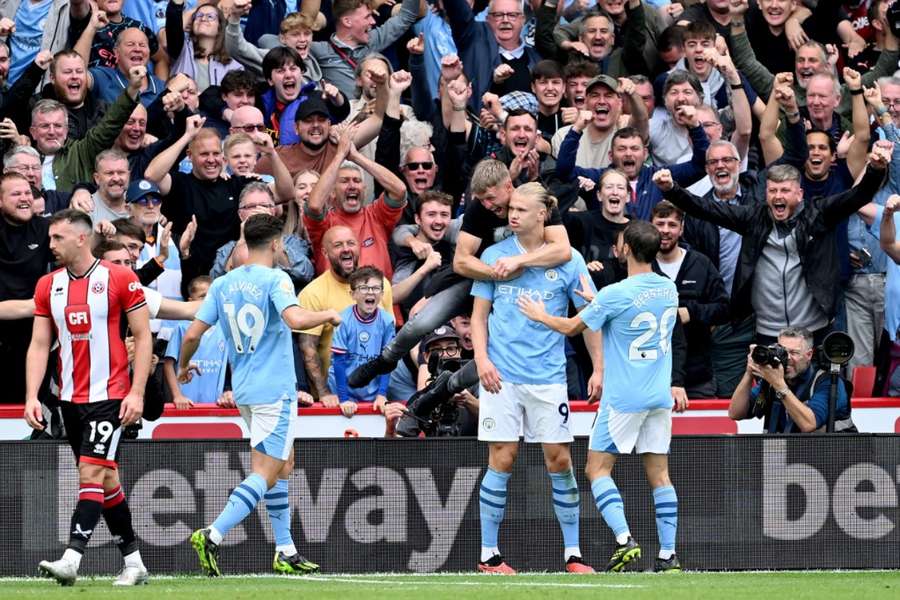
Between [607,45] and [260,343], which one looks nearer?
[260,343]

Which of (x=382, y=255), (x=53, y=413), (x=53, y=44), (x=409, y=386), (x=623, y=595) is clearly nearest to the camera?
(x=623, y=595)

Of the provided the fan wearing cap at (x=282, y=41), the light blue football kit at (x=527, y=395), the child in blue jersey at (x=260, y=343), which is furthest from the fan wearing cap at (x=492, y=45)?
the child in blue jersey at (x=260, y=343)

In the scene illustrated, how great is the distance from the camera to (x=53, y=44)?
16.1m

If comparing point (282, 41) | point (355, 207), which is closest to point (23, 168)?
point (355, 207)

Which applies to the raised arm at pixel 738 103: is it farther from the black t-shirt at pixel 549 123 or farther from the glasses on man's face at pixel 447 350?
the glasses on man's face at pixel 447 350

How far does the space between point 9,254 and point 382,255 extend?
3071 millimetres

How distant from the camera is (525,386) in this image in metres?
11.4

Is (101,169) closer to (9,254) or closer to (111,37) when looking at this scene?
(9,254)

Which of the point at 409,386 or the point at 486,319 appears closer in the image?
the point at 486,319

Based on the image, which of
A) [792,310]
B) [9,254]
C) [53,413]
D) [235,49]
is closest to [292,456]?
[53,413]

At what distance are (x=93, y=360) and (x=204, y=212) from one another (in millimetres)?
4466

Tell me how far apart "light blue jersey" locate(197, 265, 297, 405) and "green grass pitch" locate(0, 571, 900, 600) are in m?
1.17

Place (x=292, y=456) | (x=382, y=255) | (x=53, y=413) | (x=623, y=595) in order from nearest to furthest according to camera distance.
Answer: (x=623, y=595), (x=292, y=456), (x=53, y=413), (x=382, y=255)

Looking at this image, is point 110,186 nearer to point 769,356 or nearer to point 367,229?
point 367,229
